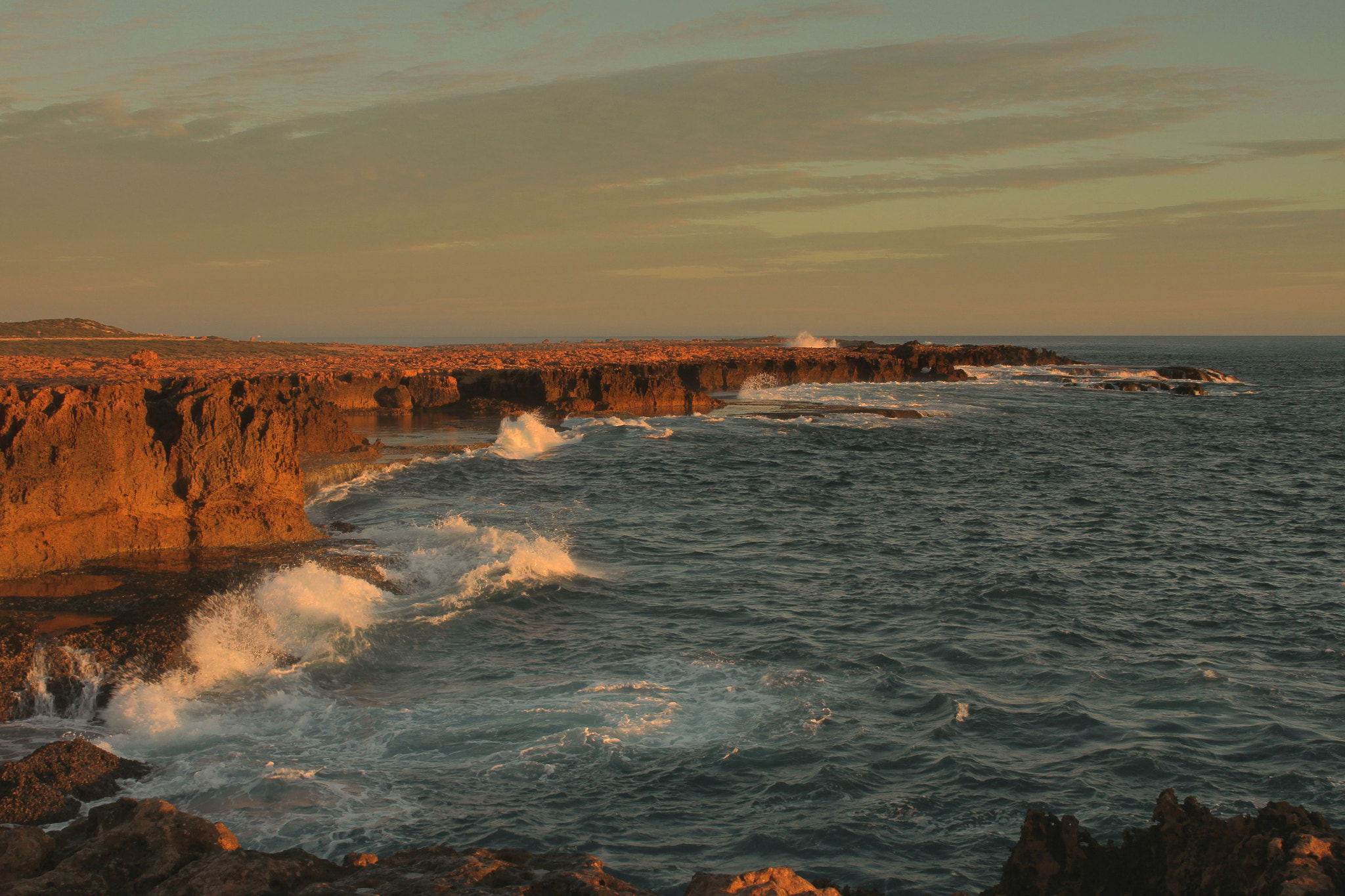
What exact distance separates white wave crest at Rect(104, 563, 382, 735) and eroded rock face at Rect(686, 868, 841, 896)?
724 centimetres

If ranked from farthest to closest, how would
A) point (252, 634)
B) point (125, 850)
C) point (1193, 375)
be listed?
1. point (1193, 375)
2. point (252, 634)
3. point (125, 850)

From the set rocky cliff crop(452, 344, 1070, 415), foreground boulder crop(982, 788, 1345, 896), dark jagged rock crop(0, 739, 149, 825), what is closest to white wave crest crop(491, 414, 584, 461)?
rocky cliff crop(452, 344, 1070, 415)

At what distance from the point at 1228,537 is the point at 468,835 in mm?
20889

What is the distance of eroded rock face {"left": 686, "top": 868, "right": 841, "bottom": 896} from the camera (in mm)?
5711

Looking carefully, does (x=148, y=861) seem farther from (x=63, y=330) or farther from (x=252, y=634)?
(x=63, y=330)

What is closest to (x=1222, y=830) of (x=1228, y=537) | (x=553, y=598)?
(x=553, y=598)

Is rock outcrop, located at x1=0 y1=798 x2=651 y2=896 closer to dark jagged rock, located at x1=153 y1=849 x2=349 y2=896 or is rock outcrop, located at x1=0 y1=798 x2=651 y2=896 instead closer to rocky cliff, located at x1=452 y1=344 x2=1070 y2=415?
dark jagged rock, located at x1=153 y1=849 x2=349 y2=896

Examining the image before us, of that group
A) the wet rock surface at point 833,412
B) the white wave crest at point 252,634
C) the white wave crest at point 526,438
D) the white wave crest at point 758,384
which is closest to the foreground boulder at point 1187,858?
the white wave crest at point 252,634

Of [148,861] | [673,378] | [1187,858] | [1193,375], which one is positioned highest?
[1193,375]

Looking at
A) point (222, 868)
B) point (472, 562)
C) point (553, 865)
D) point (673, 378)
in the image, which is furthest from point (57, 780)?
point (673, 378)

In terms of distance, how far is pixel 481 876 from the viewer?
6.14 meters

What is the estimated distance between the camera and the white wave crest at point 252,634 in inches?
416

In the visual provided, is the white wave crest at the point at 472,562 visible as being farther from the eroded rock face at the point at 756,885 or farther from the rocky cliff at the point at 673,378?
the rocky cliff at the point at 673,378

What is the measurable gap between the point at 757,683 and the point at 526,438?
24.2 metres
